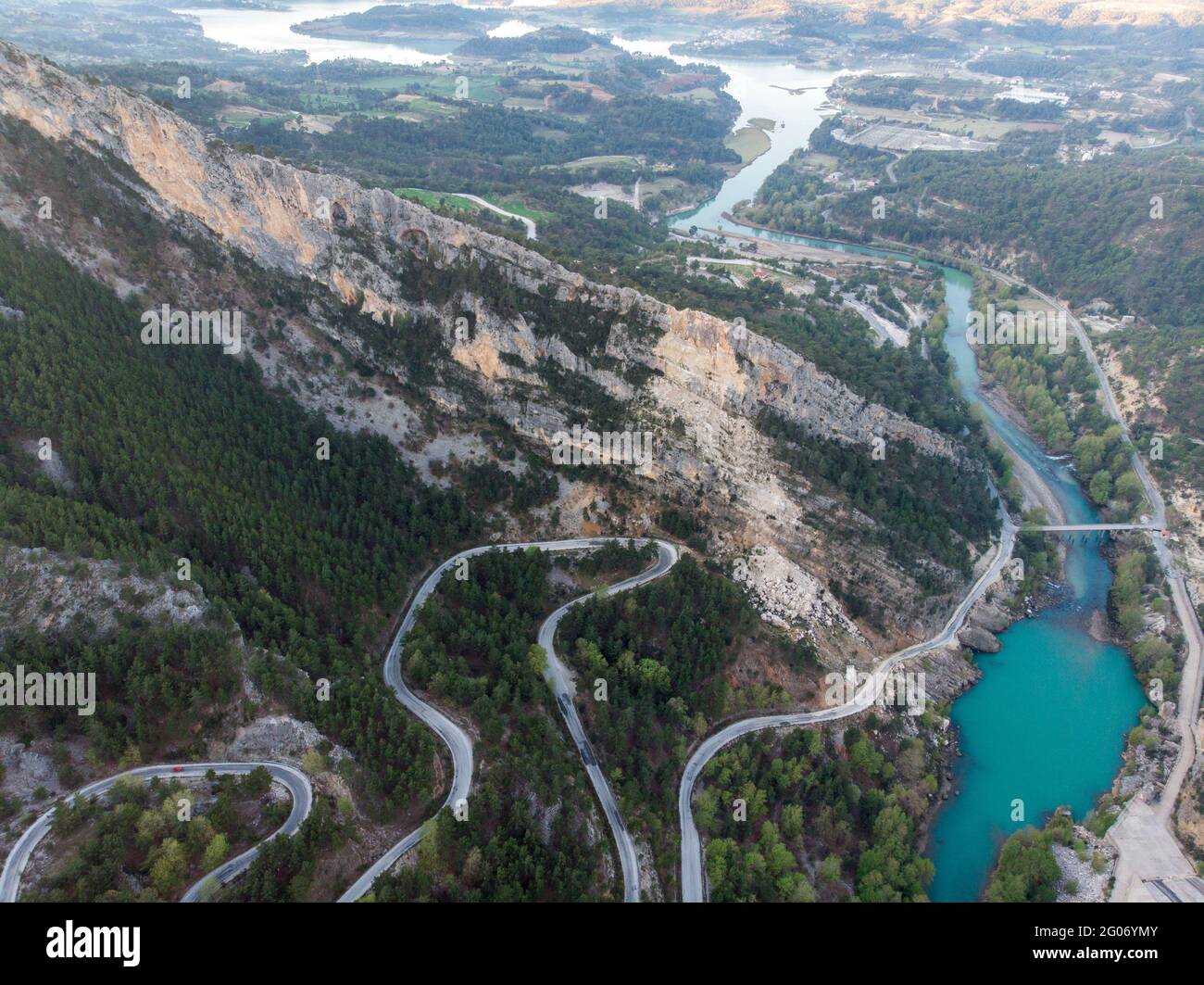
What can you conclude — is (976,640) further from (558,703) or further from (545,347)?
→ (545,347)

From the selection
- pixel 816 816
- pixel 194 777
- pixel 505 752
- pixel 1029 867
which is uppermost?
pixel 194 777

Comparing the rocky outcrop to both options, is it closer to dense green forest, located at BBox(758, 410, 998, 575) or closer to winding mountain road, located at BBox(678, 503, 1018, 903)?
winding mountain road, located at BBox(678, 503, 1018, 903)

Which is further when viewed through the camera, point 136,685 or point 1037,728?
point 1037,728

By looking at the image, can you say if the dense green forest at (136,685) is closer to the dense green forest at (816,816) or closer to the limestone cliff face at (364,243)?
the dense green forest at (816,816)

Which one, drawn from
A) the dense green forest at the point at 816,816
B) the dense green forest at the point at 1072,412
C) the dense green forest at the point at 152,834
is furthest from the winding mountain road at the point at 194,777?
the dense green forest at the point at 1072,412

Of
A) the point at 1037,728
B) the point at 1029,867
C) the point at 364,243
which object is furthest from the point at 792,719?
the point at 364,243

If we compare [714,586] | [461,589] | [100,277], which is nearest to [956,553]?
[714,586]
